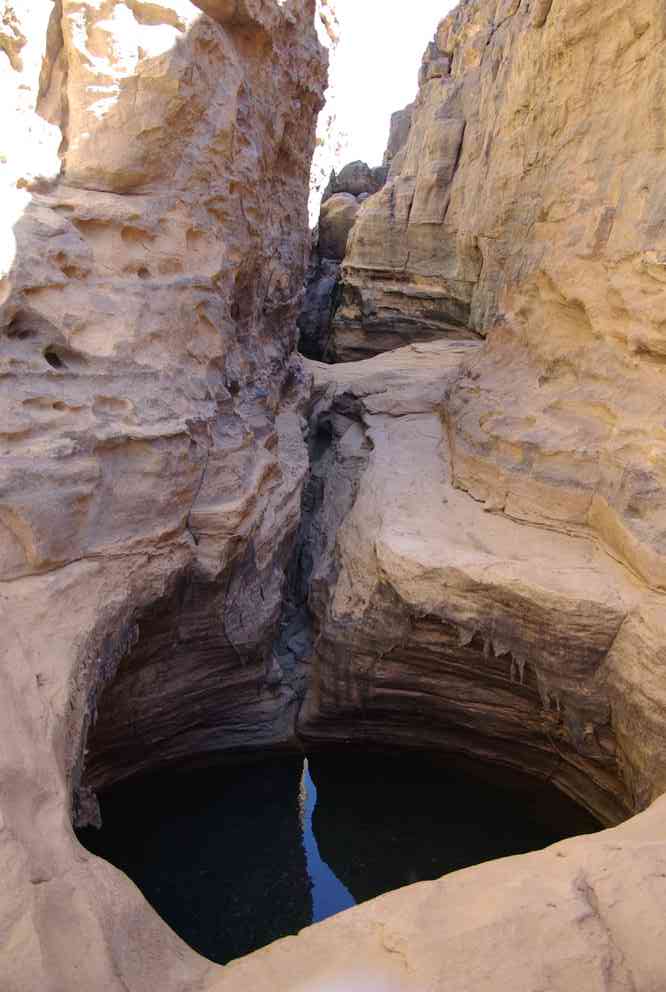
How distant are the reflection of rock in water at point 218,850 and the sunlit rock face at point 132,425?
0.24m

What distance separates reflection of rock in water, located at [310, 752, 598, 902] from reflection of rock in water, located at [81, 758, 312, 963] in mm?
270

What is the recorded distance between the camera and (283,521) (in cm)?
515

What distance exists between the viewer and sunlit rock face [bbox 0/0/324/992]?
9.77 ft

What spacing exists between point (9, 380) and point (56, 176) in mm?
1377

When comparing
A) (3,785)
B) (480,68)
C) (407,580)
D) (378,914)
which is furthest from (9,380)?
(480,68)

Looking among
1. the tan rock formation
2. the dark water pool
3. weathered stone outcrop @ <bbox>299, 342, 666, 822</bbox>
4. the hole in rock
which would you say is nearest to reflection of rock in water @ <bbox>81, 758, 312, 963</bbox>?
the dark water pool

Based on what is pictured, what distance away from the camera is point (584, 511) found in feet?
15.1

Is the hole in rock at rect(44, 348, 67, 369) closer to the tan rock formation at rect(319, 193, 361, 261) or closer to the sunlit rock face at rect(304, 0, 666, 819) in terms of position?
the sunlit rock face at rect(304, 0, 666, 819)

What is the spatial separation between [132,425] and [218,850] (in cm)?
260

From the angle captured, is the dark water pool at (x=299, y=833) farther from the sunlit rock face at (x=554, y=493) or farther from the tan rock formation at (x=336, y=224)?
the tan rock formation at (x=336, y=224)

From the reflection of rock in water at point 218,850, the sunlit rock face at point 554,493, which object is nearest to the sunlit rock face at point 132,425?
the reflection of rock in water at point 218,850

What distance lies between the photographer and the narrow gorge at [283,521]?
2375mm

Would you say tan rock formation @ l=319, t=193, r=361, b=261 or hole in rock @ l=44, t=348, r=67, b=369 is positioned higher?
tan rock formation @ l=319, t=193, r=361, b=261

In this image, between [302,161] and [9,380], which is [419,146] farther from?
[9,380]
